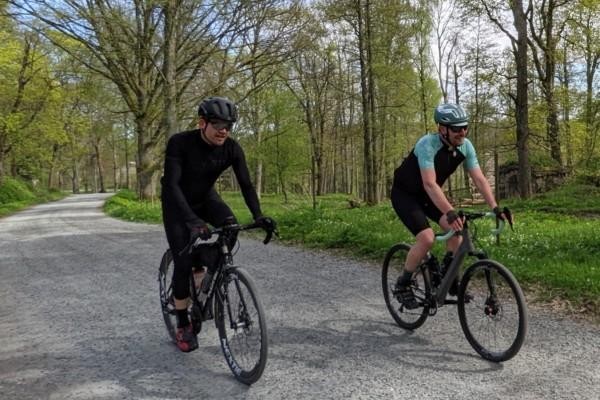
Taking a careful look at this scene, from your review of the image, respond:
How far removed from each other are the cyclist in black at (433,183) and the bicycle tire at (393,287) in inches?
3.4

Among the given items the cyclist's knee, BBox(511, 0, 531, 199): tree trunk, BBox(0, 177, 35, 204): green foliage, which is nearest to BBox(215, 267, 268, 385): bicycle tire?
the cyclist's knee

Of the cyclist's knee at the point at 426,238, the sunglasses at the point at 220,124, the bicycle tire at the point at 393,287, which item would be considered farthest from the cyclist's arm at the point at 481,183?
the sunglasses at the point at 220,124

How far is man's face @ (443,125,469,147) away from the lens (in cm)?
421

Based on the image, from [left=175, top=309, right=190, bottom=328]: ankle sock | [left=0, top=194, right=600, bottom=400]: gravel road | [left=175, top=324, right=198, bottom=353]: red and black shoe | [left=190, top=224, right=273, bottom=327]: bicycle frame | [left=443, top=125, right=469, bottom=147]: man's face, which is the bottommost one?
[left=0, top=194, right=600, bottom=400]: gravel road

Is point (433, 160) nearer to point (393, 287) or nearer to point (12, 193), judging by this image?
point (393, 287)

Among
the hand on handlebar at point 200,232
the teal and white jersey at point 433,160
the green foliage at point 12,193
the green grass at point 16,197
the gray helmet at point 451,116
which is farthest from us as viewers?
the green foliage at point 12,193

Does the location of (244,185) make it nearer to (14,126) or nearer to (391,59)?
(391,59)

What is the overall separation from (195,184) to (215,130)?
1.77ft

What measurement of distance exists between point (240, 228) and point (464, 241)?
1.95 m

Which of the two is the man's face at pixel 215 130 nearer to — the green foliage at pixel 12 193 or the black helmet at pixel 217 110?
the black helmet at pixel 217 110

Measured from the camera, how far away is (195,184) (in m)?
4.18

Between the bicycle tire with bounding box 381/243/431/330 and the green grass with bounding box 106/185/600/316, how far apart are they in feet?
2.19

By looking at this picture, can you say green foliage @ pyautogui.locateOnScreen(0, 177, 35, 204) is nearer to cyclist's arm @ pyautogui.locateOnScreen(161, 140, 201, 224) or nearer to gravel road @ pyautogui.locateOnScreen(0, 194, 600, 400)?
gravel road @ pyautogui.locateOnScreen(0, 194, 600, 400)

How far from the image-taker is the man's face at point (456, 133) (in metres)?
4.21
